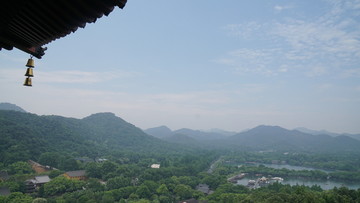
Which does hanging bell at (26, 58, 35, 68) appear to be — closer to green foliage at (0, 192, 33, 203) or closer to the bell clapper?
the bell clapper

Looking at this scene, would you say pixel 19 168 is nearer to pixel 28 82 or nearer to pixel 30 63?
pixel 28 82

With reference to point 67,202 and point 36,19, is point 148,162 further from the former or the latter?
point 36,19

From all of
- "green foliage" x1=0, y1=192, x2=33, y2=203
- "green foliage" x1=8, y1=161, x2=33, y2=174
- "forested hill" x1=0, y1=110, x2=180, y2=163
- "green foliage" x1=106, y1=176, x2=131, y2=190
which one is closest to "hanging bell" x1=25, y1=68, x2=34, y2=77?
"green foliage" x1=0, y1=192, x2=33, y2=203

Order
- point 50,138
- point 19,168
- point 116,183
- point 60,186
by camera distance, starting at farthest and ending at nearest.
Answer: point 50,138
point 19,168
point 116,183
point 60,186

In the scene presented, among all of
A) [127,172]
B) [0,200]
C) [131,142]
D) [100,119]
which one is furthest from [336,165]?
[100,119]

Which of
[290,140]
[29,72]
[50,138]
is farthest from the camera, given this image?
[290,140]

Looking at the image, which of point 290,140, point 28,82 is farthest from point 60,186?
point 290,140

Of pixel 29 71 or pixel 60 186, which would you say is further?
pixel 60 186

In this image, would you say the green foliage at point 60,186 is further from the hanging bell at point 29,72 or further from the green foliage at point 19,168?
the hanging bell at point 29,72
